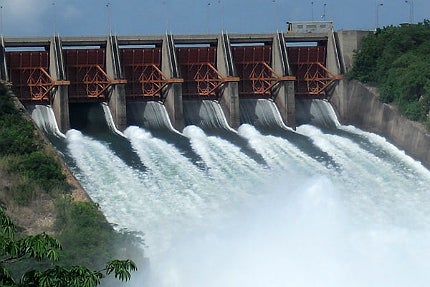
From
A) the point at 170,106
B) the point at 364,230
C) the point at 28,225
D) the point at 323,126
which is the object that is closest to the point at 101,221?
the point at 28,225

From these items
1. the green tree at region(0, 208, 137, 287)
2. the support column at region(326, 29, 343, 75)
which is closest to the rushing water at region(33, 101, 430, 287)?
the support column at region(326, 29, 343, 75)

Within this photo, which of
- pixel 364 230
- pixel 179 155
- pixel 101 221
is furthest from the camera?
pixel 179 155

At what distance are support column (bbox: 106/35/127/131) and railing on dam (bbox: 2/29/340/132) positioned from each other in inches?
2.0

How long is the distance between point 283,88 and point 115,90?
30.2 ft

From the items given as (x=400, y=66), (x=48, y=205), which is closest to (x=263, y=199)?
(x=48, y=205)

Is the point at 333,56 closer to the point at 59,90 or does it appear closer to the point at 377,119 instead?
the point at 377,119

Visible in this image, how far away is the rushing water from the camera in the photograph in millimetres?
32125

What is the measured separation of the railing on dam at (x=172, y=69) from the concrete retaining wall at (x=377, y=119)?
45.4 inches

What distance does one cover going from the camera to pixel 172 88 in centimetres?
5053

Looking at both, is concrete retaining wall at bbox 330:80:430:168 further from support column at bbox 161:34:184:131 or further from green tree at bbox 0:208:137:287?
green tree at bbox 0:208:137:287

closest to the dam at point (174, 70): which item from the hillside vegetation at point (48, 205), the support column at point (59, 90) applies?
the support column at point (59, 90)

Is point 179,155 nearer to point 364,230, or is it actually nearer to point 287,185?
point 287,185

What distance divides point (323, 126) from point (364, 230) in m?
16.5

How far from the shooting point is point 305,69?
55625 millimetres
